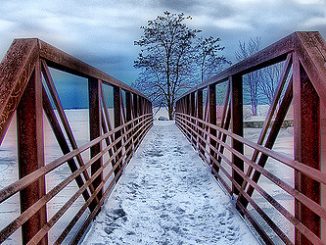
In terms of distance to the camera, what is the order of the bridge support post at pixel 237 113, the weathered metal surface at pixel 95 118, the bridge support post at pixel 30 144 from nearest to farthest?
1. the bridge support post at pixel 30 144
2. the weathered metal surface at pixel 95 118
3. the bridge support post at pixel 237 113

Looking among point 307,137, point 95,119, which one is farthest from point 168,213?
point 307,137

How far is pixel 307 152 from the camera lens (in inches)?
90.6

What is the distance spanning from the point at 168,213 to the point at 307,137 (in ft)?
6.83

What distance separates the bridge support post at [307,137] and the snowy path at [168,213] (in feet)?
2.85

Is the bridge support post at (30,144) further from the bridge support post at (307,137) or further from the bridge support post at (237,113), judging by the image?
the bridge support post at (237,113)

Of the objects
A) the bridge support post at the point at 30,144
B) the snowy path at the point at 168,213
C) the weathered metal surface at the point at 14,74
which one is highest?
the weathered metal surface at the point at 14,74

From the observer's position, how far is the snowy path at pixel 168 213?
336 cm

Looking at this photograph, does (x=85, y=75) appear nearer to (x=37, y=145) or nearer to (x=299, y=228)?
(x=37, y=145)

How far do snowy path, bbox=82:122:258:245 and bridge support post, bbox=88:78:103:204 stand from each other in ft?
1.40

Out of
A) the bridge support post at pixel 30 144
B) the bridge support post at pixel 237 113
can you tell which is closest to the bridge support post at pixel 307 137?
the bridge support post at pixel 30 144

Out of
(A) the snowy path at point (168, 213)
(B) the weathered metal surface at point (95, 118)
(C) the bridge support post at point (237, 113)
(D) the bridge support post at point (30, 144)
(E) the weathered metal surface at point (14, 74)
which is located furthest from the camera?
(C) the bridge support post at point (237, 113)

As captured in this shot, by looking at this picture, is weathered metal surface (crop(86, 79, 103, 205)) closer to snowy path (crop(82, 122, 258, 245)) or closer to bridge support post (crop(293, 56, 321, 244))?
snowy path (crop(82, 122, 258, 245))

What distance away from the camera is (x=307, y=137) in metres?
2.31

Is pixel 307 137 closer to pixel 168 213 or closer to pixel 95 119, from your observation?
pixel 168 213
